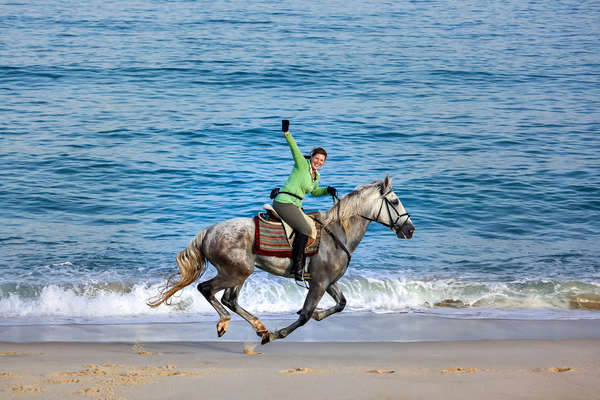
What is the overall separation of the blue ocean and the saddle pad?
256cm

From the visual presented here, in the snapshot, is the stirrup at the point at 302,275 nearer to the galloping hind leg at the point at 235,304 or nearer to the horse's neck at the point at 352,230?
the horse's neck at the point at 352,230

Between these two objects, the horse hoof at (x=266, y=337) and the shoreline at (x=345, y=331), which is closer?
the horse hoof at (x=266, y=337)

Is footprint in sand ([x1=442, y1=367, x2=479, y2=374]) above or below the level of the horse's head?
below

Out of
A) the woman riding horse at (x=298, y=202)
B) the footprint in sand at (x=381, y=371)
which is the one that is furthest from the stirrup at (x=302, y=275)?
the footprint in sand at (x=381, y=371)

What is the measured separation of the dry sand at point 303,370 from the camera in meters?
6.82

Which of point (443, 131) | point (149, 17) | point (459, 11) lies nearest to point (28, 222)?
point (443, 131)

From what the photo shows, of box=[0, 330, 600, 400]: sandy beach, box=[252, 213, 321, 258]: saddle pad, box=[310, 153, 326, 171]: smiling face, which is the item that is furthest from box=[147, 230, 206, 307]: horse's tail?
box=[310, 153, 326, 171]: smiling face

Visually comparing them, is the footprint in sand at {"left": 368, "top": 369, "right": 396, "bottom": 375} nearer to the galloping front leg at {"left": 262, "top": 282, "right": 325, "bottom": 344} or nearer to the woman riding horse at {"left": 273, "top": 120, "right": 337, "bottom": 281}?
the galloping front leg at {"left": 262, "top": 282, "right": 325, "bottom": 344}

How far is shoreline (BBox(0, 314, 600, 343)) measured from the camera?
9.38 metres

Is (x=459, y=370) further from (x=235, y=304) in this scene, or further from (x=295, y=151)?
(x=295, y=151)

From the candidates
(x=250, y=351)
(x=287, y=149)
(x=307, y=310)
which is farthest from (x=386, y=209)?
(x=287, y=149)

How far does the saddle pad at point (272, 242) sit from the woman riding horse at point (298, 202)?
0.08 meters

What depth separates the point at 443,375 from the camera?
24.4 feet

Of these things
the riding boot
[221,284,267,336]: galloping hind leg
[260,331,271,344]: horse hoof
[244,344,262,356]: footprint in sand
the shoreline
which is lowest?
the shoreline
